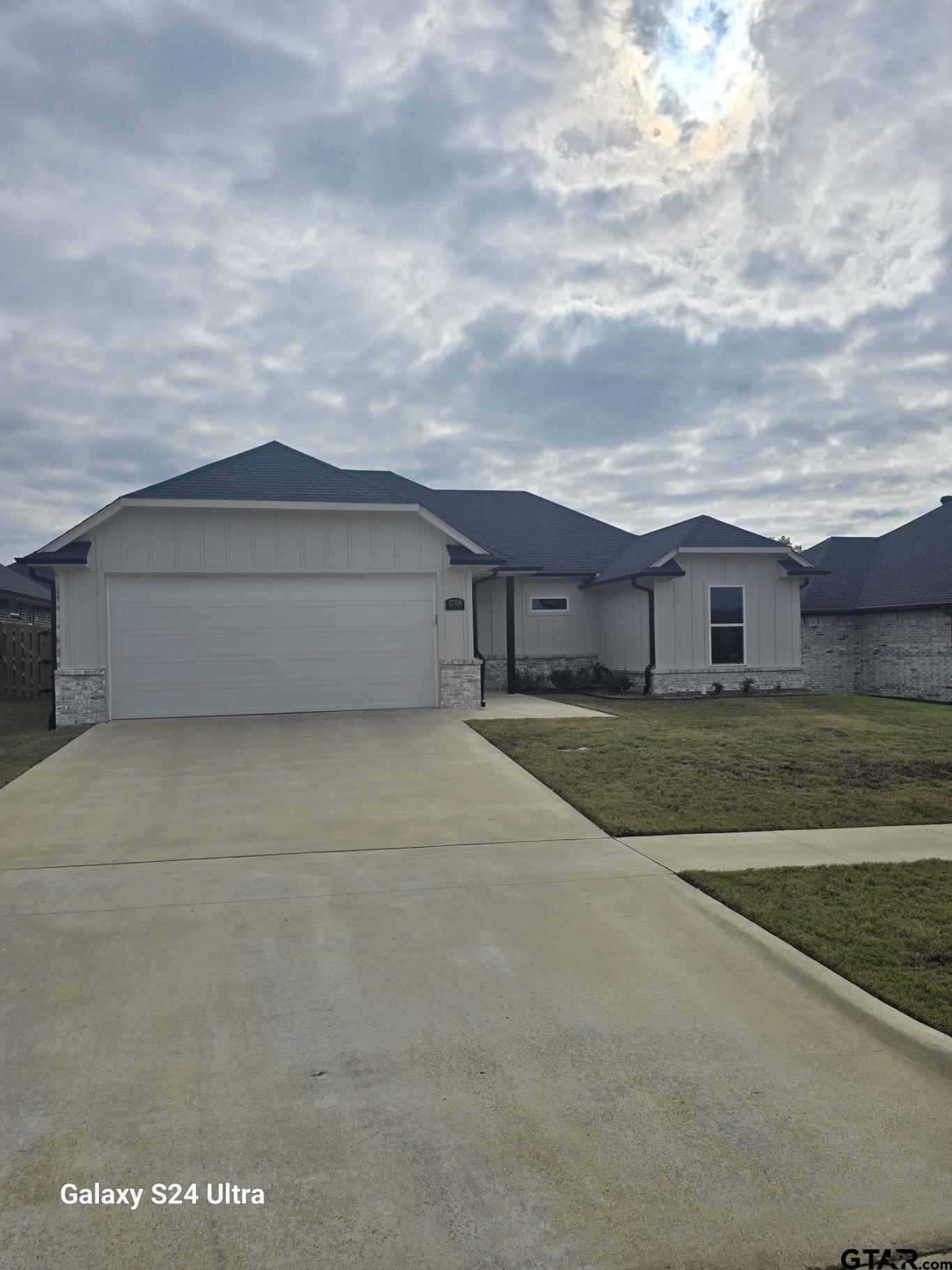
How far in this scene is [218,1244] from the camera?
2492 millimetres

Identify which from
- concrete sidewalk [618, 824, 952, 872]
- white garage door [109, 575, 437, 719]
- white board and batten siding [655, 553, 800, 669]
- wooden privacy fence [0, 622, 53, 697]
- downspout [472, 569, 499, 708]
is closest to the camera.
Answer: concrete sidewalk [618, 824, 952, 872]

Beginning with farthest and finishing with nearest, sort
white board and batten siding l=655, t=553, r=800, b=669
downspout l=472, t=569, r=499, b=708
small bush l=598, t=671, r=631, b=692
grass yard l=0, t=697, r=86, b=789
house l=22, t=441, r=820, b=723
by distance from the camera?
small bush l=598, t=671, r=631, b=692 < white board and batten siding l=655, t=553, r=800, b=669 < downspout l=472, t=569, r=499, b=708 < house l=22, t=441, r=820, b=723 < grass yard l=0, t=697, r=86, b=789

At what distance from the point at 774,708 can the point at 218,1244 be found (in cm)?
1588

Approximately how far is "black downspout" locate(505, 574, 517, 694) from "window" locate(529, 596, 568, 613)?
59 cm

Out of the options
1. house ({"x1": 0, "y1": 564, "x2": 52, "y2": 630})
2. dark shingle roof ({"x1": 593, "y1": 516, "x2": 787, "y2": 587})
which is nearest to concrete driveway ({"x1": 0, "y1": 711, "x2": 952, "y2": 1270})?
dark shingle roof ({"x1": 593, "y1": 516, "x2": 787, "y2": 587})

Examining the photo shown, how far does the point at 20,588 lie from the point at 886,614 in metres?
24.8

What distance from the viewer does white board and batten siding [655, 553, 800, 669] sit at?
20.0 metres

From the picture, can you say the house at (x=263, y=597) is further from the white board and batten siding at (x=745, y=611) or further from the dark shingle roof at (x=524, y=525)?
the dark shingle roof at (x=524, y=525)

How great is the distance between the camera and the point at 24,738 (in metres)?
13.6

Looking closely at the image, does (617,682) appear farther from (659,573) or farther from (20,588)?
(20,588)

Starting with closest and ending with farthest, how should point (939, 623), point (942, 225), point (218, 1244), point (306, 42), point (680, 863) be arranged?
point (218, 1244)
point (680, 863)
point (306, 42)
point (942, 225)
point (939, 623)

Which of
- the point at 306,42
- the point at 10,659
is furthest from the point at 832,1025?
the point at 10,659

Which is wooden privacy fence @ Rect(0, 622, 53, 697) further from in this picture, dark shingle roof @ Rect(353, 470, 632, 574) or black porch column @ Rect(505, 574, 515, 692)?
black porch column @ Rect(505, 574, 515, 692)

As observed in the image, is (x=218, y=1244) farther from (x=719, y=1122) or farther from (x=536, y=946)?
(x=536, y=946)
